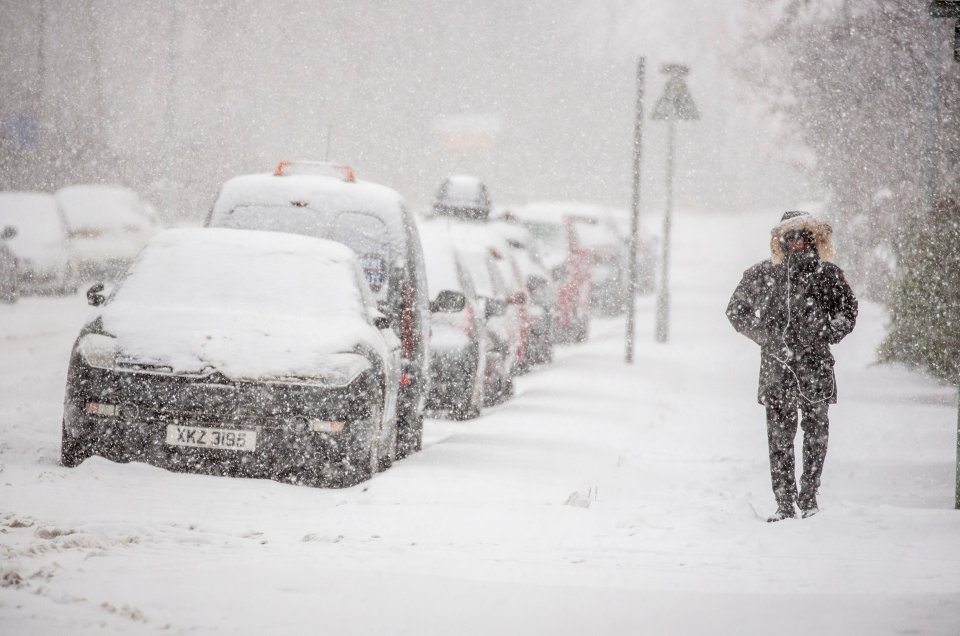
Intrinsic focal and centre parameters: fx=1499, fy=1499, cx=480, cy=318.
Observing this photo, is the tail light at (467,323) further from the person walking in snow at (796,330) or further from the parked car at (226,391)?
the person walking in snow at (796,330)

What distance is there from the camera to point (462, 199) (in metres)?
26.8

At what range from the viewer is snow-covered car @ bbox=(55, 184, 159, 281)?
26750 mm

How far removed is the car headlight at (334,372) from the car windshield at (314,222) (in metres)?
2.15

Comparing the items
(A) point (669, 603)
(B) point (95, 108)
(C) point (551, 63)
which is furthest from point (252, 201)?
(C) point (551, 63)

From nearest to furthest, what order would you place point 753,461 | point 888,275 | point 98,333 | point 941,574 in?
point 941,574 → point 98,333 → point 753,461 → point 888,275

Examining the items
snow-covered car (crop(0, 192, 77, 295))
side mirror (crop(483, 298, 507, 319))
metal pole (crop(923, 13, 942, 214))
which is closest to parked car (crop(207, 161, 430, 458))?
side mirror (crop(483, 298, 507, 319))

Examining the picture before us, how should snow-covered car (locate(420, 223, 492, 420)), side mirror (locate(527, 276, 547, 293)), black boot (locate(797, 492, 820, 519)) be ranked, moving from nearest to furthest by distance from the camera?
black boot (locate(797, 492, 820, 519)) < snow-covered car (locate(420, 223, 492, 420)) < side mirror (locate(527, 276, 547, 293))

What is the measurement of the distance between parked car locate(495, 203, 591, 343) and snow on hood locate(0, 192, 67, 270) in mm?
7243

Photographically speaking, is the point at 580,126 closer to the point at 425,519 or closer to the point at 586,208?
the point at 586,208

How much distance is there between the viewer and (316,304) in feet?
28.8

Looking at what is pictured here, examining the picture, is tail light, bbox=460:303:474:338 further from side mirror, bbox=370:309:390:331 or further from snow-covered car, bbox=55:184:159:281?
snow-covered car, bbox=55:184:159:281

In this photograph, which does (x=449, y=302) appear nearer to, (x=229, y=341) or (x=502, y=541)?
(x=229, y=341)

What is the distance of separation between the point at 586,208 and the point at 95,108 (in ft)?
55.1

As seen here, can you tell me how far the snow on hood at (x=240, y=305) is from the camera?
8.00m
